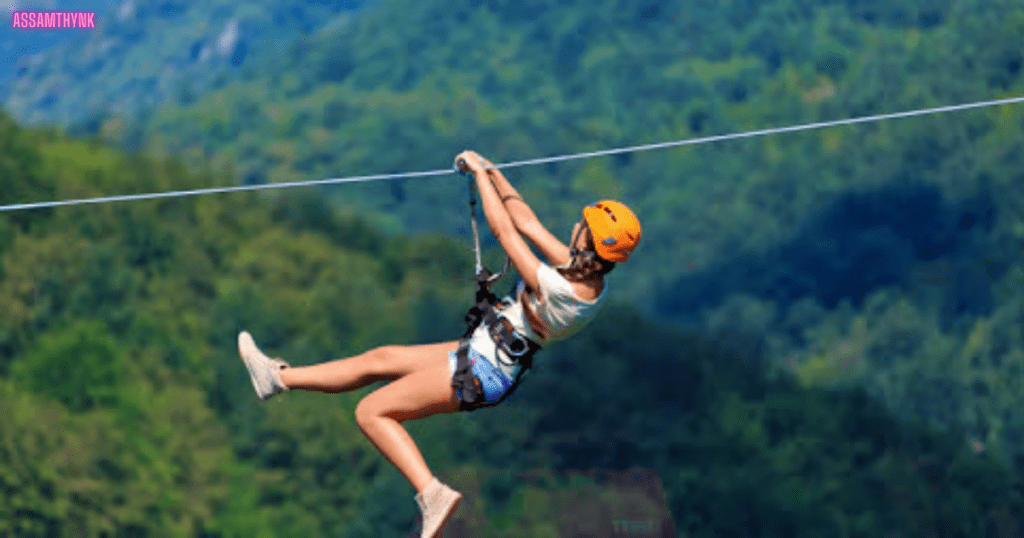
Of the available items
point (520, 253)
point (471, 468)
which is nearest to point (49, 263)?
point (471, 468)

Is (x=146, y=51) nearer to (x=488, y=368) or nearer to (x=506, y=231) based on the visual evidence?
(x=488, y=368)

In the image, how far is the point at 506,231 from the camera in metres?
6.29

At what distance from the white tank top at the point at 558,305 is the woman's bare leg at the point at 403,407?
0.42 metres

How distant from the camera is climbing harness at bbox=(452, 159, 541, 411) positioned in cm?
647

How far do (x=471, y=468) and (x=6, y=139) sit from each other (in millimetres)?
22426

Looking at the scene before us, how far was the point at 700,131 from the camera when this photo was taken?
2635 inches

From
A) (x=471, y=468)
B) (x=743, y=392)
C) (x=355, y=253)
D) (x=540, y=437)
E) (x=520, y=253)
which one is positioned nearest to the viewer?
(x=520, y=253)

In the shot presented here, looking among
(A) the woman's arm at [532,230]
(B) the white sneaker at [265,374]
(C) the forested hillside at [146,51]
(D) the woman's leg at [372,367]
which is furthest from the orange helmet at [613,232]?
(C) the forested hillside at [146,51]

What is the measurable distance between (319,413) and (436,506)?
122 ft

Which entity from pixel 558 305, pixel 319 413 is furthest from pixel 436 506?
pixel 319 413

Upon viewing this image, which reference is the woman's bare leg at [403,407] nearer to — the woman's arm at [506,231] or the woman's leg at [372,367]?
the woman's leg at [372,367]

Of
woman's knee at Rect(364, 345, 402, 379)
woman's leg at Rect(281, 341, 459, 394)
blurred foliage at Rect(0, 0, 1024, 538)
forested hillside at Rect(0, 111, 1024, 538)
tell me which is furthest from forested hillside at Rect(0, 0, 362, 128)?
woman's knee at Rect(364, 345, 402, 379)

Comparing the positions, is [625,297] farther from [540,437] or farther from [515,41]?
[515,41]

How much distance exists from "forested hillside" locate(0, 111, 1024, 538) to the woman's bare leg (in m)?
32.8
